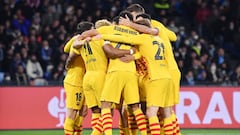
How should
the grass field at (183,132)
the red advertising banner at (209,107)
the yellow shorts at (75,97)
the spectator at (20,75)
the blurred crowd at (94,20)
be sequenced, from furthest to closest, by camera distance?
the blurred crowd at (94,20), the spectator at (20,75), the red advertising banner at (209,107), the grass field at (183,132), the yellow shorts at (75,97)

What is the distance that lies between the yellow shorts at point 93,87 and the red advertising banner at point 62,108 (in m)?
6.18

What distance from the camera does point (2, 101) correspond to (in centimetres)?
2036

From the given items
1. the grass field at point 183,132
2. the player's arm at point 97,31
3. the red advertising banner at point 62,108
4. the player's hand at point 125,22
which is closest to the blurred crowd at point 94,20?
the red advertising banner at point 62,108

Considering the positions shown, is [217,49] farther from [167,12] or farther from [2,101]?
[2,101]

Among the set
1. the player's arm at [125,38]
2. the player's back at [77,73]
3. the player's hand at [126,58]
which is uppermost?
the player's arm at [125,38]

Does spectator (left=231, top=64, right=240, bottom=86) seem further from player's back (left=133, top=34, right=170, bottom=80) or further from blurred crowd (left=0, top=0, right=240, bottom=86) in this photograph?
player's back (left=133, top=34, right=170, bottom=80)

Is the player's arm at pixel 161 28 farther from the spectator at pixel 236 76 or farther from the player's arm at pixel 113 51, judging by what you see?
the spectator at pixel 236 76

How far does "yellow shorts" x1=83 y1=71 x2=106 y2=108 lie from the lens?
14.1m

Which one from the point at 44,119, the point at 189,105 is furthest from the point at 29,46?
the point at 189,105

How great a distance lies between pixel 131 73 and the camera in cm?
1385

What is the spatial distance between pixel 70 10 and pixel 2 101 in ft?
19.0

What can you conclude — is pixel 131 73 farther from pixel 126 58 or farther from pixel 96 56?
pixel 96 56

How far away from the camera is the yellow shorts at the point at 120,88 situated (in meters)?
13.8

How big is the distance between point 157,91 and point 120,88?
1.95 ft
